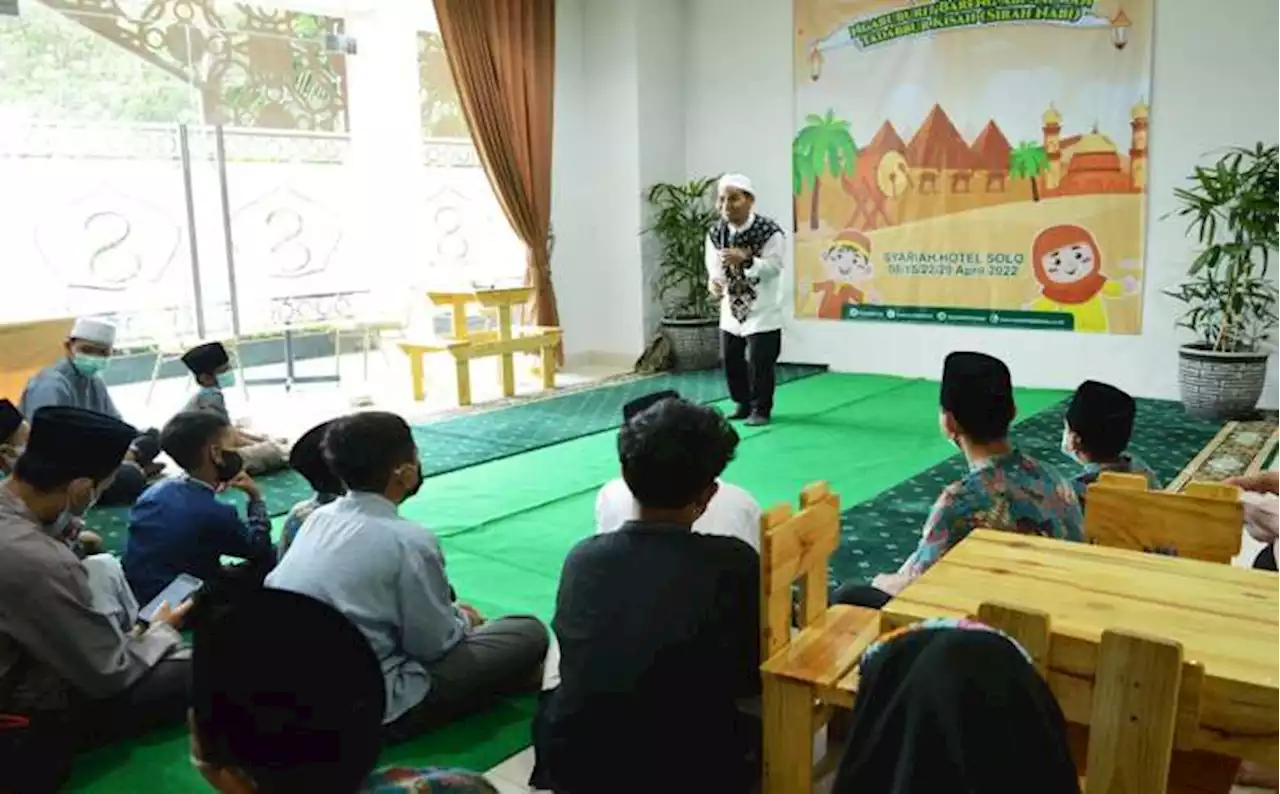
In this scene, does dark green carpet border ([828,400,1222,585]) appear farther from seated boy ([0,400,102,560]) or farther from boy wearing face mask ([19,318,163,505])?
boy wearing face mask ([19,318,163,505])

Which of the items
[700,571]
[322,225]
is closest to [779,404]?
[322,225]

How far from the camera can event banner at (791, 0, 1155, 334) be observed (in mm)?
6793

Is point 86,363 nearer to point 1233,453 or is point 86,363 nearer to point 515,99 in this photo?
point 515,99

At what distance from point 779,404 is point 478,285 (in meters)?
2.59

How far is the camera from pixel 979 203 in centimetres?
727

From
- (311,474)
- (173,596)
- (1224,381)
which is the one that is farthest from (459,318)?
(1224,381)

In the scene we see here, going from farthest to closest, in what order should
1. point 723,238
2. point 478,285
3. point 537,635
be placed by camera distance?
point 478,285
point 723,238
point 537,635

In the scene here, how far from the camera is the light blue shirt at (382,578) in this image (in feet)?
7.81

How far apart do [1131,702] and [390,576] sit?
1.55 m

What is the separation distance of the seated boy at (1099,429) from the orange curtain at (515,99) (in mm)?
5585

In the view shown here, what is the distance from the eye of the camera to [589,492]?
4852 millimetres

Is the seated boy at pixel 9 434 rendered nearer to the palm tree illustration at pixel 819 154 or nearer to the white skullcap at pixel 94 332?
the white skullcap at pixel 94 332

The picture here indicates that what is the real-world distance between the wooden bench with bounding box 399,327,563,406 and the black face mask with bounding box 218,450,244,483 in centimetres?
353

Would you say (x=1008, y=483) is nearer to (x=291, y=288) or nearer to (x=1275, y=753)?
(x=1275, y=753)
